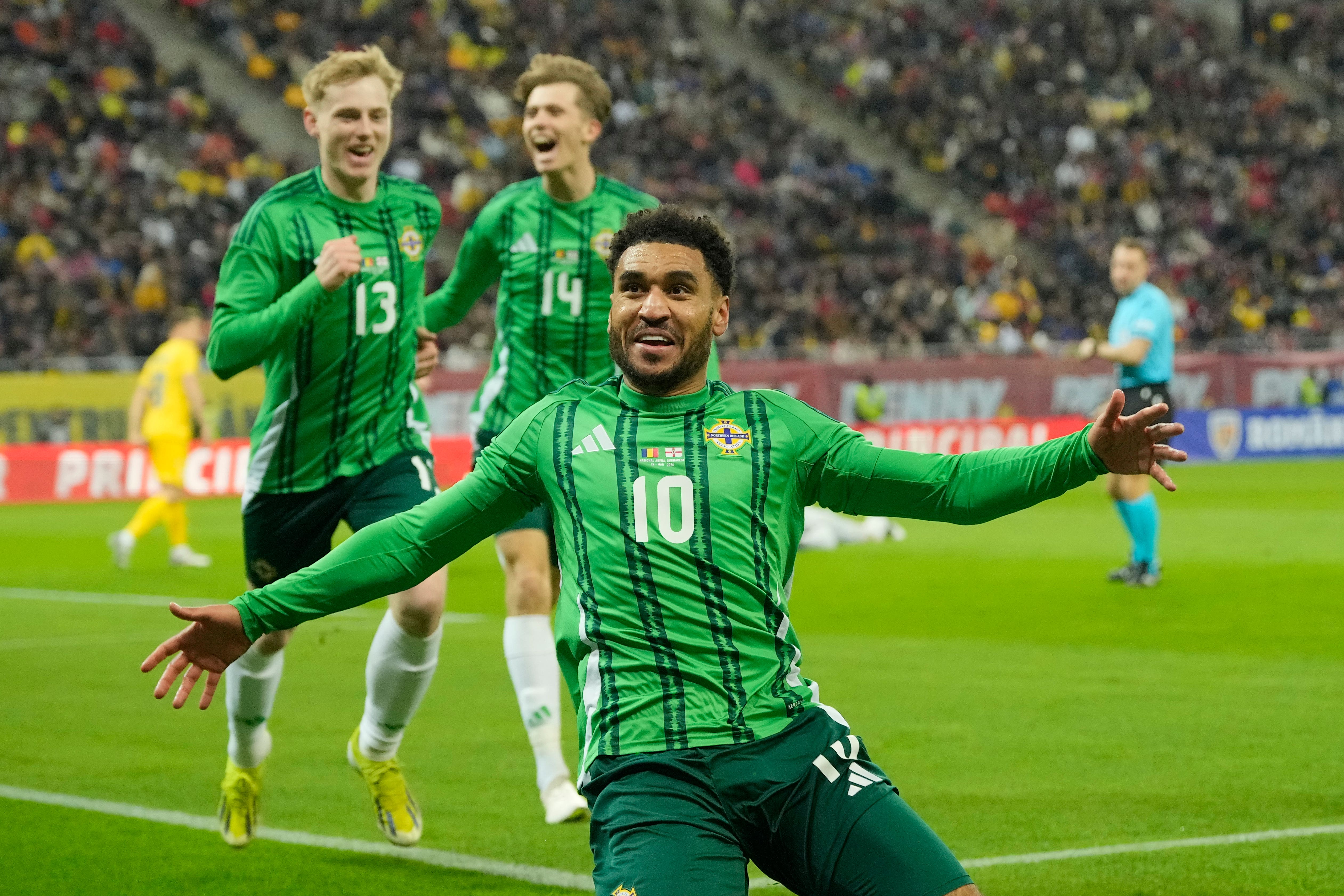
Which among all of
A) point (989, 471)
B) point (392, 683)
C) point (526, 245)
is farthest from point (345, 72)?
point (989, 471)

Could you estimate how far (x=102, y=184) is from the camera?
85.7 ft

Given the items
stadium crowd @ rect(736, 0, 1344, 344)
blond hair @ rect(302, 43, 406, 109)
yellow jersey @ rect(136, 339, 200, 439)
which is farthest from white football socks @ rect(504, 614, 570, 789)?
stadium crowd @ rect(736, 0, 1344, 344)

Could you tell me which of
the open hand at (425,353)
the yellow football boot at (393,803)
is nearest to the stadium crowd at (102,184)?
the open hand at (425,353)

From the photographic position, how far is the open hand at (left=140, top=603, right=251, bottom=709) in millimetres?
3609

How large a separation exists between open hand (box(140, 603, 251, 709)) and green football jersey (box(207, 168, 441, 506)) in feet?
7.34

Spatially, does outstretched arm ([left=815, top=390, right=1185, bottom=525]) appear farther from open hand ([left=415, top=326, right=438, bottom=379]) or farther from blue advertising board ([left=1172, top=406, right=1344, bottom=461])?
blue advertising board ([left=1172, top=406, right=1344, bottom=461])

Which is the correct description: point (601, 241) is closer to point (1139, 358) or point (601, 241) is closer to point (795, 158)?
point (1139, 358)

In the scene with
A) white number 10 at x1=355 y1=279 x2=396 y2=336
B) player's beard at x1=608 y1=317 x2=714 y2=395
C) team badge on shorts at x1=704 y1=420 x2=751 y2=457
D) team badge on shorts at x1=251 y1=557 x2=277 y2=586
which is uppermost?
white number 10 at x1=355 y1=279 x2=396 y2=336

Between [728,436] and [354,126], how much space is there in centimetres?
274

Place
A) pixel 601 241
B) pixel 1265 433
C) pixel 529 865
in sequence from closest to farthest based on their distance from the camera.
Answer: pixel 529 865, pixel 601 241, pixel 1265 433

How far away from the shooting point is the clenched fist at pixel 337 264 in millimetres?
5234

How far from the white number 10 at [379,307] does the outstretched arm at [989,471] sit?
2.61 m

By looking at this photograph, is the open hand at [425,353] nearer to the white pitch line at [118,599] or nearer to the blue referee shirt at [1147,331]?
the white pitch line at [118,599]

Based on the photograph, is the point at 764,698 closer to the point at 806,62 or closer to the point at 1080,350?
the point at 1080,350
